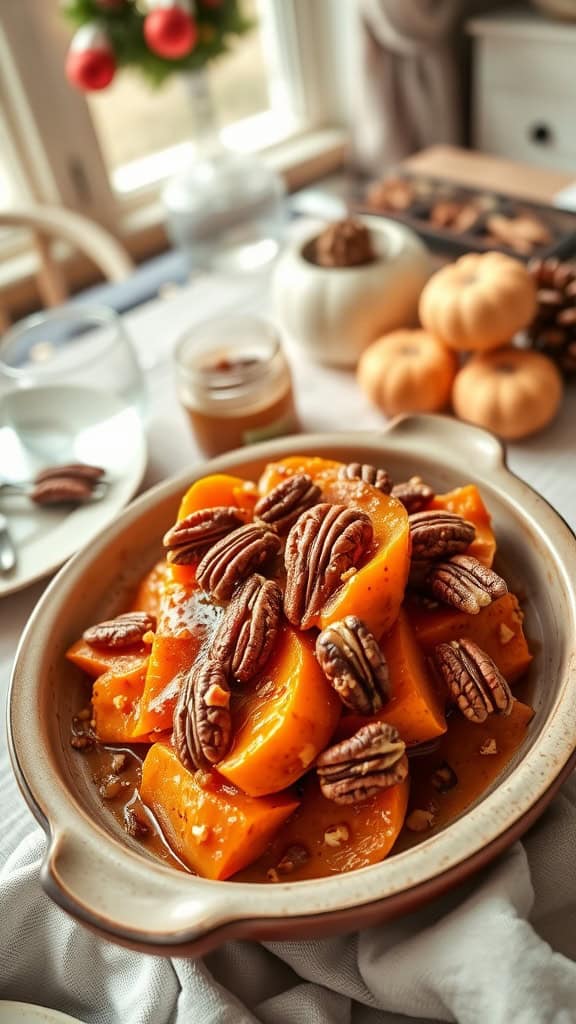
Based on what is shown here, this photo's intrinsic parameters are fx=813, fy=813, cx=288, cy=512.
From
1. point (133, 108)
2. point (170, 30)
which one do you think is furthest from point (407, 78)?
point (170, 30)

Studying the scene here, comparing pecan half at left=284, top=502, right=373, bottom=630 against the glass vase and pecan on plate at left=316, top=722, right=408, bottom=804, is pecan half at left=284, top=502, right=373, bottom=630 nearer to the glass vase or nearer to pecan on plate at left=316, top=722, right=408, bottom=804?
pecan on plate at left=316, top=722, right=408, bottom=804

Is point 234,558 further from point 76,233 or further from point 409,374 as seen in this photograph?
point 76,233

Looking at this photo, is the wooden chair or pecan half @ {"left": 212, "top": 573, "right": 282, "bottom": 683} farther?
the wooden chair

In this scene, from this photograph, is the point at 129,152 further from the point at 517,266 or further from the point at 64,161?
the point at 517,266

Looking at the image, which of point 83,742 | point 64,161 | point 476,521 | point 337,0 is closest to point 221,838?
point 83,742

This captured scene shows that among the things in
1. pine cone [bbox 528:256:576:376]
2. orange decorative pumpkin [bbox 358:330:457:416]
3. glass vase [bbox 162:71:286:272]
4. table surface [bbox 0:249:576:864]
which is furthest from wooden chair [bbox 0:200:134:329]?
pine cone [bbox 528:256:576:376]

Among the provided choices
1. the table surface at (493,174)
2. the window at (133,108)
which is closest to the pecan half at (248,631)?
the table surface at (493,174)
